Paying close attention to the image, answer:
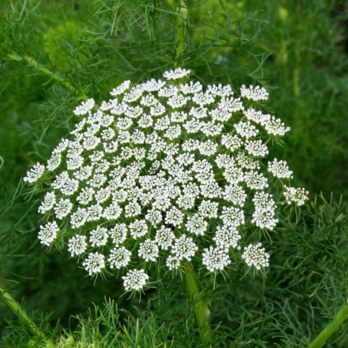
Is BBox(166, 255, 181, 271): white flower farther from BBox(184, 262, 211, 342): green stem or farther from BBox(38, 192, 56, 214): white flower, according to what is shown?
Result: BBox(38, 192, 56, 214): white flower

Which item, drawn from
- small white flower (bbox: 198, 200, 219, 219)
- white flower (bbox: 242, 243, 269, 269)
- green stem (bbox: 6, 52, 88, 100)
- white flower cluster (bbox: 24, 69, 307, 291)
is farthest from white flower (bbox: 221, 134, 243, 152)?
green stem (bbox: 6, 52, 88, 100)

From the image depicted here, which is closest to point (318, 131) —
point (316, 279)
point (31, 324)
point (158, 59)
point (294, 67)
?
point (294, 67)

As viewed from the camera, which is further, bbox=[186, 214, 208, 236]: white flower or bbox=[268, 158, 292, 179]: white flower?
bbox=[268, 158, 292, 179]: white flower

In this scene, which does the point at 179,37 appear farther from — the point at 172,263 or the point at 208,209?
the point at 172,263

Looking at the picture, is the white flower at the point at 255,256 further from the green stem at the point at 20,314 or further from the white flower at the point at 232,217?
the green stem at the point at 20,314

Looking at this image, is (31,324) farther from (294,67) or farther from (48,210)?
(294,67)

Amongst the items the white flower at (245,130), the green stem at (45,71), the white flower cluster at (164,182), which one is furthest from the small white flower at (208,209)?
the green stem at (45,71)

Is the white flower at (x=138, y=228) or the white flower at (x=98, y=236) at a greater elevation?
the white flower at (x=138, y=228)
